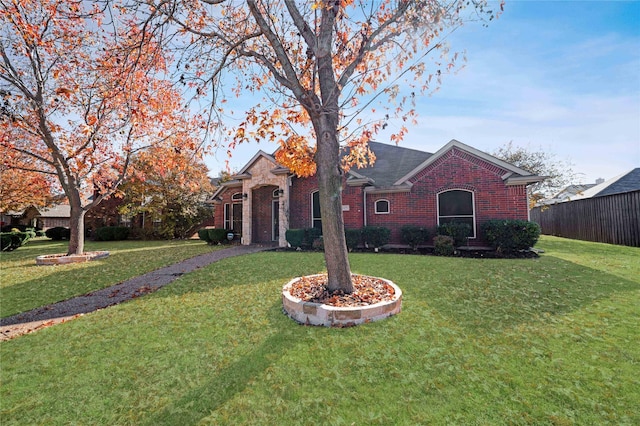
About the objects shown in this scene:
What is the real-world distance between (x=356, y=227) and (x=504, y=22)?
9.15 m

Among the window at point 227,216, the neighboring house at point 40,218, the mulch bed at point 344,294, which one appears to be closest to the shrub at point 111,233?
the window at point 227,216

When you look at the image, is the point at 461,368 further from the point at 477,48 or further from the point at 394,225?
→ the point at 394,225

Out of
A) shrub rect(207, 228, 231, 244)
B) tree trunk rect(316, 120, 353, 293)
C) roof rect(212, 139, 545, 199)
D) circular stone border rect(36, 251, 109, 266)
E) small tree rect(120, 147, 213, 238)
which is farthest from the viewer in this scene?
small tree rect(120, 147, 213, 238)

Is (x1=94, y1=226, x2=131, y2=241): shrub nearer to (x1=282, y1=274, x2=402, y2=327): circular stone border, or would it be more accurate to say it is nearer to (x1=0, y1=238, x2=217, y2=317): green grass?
(x1=0, y1=238, x2=217, y2=317): green grass

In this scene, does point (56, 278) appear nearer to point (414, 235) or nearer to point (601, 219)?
point (414, 235)

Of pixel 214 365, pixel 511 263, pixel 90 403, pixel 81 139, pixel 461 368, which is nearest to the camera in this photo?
pixel 90 403

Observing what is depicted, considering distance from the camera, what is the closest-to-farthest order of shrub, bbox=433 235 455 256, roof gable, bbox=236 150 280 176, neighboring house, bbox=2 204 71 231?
1. shrub, bbox=433 235 455 256
2. roof gable, bbox=236 150 280 176
3. neighboring house, bbox=2 204 71 231

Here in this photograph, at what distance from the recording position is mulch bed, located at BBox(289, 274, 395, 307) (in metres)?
4.51

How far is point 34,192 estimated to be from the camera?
774 inches

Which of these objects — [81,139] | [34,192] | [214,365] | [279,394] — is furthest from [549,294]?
[34,192]

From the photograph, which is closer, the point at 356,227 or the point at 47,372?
the point at 47,372

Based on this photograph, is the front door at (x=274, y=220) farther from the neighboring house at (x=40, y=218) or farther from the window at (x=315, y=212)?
the neighboring house at (x=40, y=218)

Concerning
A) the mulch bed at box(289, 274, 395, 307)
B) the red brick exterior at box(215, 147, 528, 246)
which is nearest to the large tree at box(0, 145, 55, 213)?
the red brick exterior at box(215, 147, 528, 246)

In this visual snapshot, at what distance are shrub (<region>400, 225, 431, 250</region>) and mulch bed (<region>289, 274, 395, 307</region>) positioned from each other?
22.6 feet
